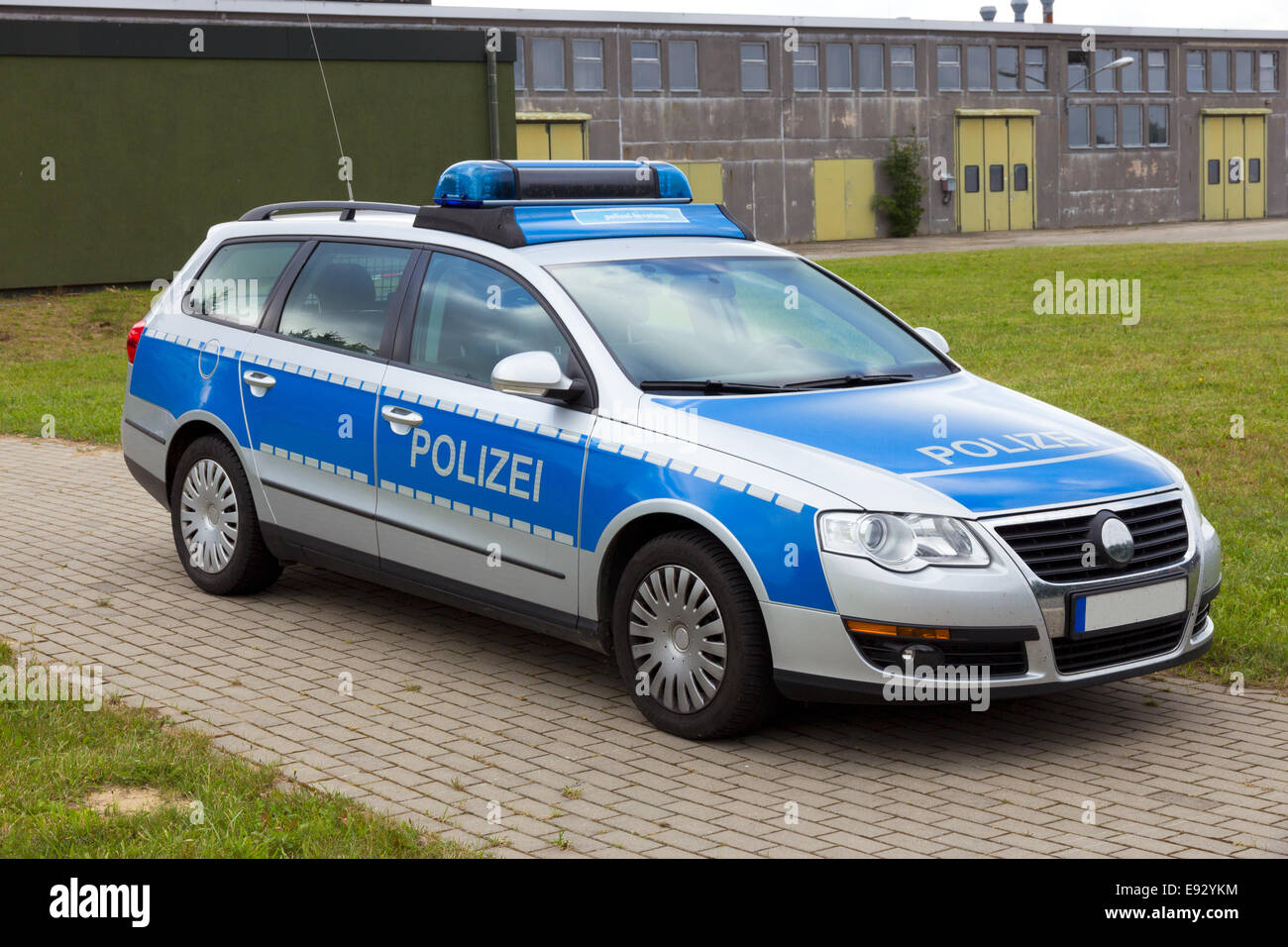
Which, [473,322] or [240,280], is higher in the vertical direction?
Answer: [240,280]

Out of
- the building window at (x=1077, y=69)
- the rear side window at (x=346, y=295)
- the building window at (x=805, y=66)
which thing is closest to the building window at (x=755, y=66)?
the building window at (x=805, y=66)

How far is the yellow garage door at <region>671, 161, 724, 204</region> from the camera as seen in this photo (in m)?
45.3

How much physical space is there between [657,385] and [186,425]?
117 inches

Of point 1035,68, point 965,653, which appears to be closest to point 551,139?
point 1035,68

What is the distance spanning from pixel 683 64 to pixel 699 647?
42071mm

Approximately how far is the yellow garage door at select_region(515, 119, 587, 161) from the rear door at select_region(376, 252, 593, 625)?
1473 inches

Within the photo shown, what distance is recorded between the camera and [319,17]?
37.9 m

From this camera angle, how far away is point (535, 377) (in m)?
5.54

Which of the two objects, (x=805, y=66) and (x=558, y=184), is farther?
(x=805, y=66)

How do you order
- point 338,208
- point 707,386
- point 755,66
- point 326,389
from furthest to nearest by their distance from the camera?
point 755,66 < point 338,208 < point 326,389 < point 707,386

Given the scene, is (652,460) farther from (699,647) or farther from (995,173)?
(995,173)

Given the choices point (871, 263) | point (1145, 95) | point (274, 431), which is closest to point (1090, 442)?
point (274, 431)

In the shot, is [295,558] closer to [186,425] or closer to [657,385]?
[186,425]

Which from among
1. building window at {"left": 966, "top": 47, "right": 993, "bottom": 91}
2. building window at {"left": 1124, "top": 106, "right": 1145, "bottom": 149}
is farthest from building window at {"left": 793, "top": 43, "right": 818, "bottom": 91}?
building window at {"left": 1124, "top": 106, "right": 1145, "bottom": 149}
